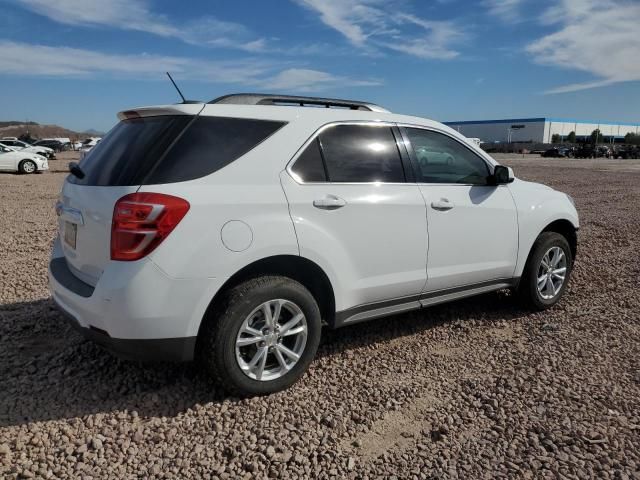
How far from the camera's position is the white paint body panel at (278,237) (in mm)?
2795

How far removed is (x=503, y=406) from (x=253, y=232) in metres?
1.89

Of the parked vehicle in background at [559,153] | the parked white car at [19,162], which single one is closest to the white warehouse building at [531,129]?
the parked vehicle in background at [559,153]

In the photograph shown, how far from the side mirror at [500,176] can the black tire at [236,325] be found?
2.03 meters

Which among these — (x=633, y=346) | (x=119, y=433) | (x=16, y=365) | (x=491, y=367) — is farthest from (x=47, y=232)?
(x=633, y=346)

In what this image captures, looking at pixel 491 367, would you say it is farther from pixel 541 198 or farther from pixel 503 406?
pixel 541 198

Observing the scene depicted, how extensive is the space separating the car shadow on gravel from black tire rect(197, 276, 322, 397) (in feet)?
0.77

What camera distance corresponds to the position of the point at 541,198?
4.75 meters

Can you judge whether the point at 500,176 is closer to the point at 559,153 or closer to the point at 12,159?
the point at 12,159

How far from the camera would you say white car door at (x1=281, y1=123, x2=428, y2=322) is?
327 centimetres

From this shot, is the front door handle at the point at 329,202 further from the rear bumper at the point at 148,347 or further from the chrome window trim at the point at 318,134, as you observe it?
the rear bumper at the point at 148,347

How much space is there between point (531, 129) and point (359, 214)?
119148 mm

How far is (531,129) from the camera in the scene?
110938mm

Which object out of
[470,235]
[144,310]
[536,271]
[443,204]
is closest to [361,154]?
[443,204]

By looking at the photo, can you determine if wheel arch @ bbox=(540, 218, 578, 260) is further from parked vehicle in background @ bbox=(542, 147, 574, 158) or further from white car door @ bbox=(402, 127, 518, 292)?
parked vehicle in background @ bbox=(542, 147, 574, 158)
